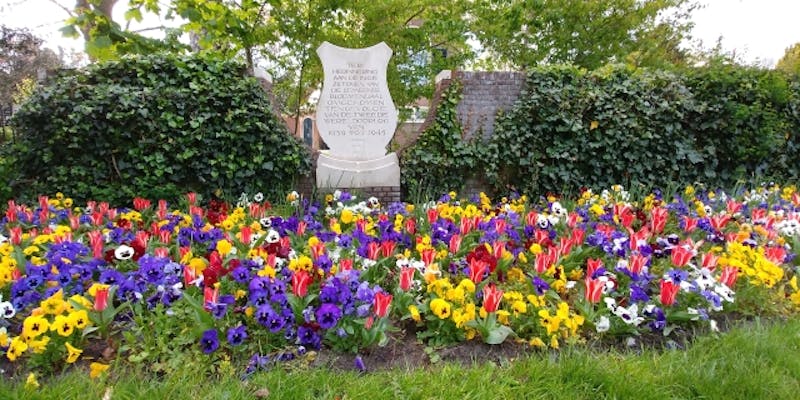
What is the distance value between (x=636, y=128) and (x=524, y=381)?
5.11m

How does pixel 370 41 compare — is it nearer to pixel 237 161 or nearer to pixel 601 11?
pixel 237 161

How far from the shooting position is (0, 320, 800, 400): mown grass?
1.85m

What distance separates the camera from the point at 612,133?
20.1 ft

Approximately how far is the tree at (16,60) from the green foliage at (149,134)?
31.4 ft

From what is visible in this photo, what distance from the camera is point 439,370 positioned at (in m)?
2.11

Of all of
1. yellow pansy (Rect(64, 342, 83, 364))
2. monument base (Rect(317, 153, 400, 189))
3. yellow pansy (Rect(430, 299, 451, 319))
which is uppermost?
monument base (Rect(317, 153, 400, 189))

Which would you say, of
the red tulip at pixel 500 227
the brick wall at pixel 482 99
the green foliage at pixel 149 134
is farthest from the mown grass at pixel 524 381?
the brick wall at pixel 482 99

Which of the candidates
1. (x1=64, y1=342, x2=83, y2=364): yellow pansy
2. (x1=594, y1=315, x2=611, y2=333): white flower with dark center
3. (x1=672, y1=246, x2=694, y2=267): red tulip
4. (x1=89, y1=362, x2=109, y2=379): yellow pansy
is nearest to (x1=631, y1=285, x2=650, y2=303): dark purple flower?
(x1=594, y1=315, x2=611, y2=333): white flower with dark center

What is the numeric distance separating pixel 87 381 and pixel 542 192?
541cm

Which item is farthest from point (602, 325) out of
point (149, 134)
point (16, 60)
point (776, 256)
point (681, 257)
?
point (16, 60)

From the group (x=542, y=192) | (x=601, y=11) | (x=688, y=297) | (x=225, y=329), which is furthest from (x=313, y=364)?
(x=601, y=11)

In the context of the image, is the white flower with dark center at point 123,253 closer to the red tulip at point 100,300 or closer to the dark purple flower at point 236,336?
the red tulip at point 100,300

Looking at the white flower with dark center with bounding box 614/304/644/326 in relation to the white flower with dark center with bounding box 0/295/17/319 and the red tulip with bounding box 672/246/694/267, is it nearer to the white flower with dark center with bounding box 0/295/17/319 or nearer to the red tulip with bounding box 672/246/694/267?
the red tulip with bounding box 672/246/694/267

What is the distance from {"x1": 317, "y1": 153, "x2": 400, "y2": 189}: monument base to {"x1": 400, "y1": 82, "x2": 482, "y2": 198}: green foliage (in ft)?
0.68
